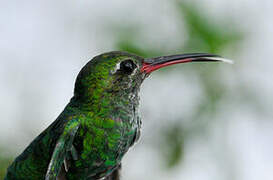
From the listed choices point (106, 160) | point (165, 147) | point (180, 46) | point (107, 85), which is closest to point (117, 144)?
point (106, 160)

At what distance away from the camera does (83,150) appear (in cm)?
220

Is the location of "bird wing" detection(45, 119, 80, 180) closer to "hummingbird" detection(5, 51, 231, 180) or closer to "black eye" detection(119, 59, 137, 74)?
"hummingbird" detection(5, 51, 231, 180)

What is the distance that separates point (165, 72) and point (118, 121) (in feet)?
5.27

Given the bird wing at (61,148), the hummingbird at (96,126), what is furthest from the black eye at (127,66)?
the bird wing at (61,148)

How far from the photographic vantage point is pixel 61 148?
211 cm

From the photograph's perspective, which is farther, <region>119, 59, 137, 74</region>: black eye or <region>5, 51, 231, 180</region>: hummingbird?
<region>119, 59, 137, 74</region>: black eye

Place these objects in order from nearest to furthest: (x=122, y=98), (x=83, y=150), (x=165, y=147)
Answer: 1. (x=83, y=150)
2. (x=122, y=98)
3. (x=165, y=147)

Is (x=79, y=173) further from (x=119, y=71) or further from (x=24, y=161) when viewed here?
(x=119, y=71)

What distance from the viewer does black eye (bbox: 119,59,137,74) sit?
233 cm

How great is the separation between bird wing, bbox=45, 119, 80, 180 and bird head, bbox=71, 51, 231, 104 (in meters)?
0.18

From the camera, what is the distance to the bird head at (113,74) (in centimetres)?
229

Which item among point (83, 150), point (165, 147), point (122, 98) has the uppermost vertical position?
point (122, 98)

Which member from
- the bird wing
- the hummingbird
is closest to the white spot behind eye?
the hummingbird

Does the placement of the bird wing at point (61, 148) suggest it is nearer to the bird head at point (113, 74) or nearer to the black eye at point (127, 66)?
the bird head at point (113, 74)
